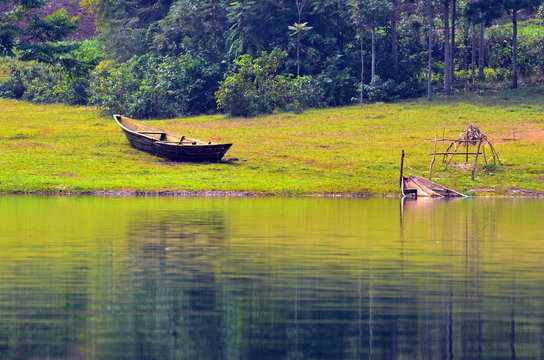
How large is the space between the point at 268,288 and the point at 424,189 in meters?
29.3

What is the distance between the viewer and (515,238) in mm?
28016

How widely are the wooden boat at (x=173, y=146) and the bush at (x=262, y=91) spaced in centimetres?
1753

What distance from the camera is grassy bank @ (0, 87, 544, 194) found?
156 feet

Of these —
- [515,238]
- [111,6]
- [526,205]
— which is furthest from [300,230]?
[111,6]

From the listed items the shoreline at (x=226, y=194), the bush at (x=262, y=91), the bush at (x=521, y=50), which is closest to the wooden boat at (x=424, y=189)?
the shoreline at (x=226, y=194)

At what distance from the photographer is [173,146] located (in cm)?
5184

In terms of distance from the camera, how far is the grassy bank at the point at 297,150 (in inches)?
1876

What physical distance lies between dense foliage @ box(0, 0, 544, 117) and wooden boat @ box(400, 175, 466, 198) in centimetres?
2807

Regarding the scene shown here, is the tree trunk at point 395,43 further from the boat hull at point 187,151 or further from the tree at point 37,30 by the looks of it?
the boat hull at point 187,151

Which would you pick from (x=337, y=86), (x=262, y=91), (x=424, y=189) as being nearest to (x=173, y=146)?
(x=424, y=189)

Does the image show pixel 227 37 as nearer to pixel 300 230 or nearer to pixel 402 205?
pixel 402 205

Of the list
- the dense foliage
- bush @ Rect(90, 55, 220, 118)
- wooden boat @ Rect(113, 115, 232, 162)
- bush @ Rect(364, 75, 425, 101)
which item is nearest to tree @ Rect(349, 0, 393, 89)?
the dense foliage

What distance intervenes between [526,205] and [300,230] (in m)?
15.9

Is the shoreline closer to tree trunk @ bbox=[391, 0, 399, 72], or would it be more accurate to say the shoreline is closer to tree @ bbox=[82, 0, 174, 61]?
tree trunk @ bbox=[391, 0, 399, 72]
